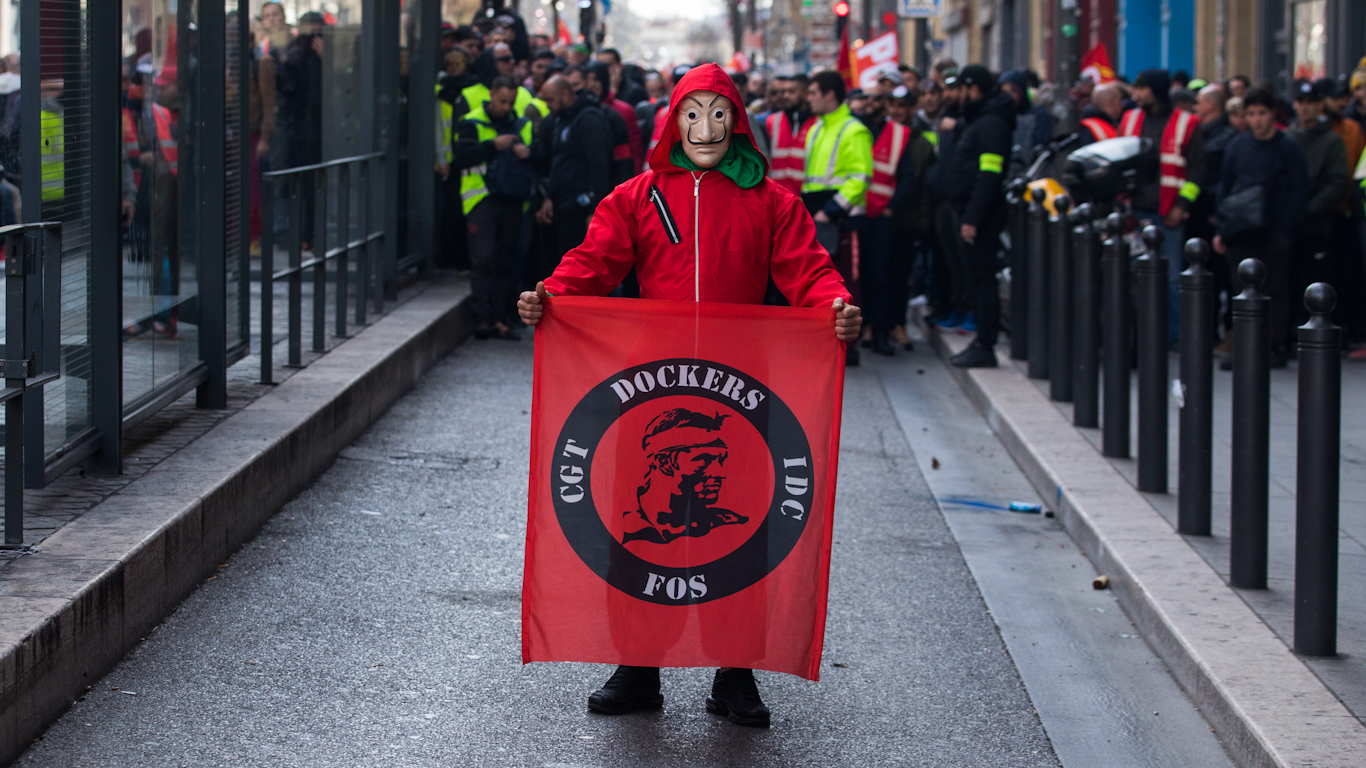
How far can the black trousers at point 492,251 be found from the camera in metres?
11.7

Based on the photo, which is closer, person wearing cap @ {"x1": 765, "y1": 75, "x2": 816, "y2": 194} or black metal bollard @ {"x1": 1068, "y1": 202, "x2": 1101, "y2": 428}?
black metal bollard @ {"x1": 1068, "y1": 202, "x2": 1101, "y2": 428}

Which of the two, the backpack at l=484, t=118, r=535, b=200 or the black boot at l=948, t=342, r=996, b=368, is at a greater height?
the backpack at l=484, t=118, r=535, b=200

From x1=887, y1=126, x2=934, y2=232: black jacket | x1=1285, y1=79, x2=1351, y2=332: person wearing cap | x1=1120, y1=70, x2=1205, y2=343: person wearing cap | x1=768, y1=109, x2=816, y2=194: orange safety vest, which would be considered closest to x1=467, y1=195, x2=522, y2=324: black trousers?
x1=768, y1=109, x2=816, y2=194: orange safety vest

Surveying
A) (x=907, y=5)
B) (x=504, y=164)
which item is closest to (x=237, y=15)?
(x=504, y=164)

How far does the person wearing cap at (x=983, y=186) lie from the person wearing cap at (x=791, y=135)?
1193 millimetres

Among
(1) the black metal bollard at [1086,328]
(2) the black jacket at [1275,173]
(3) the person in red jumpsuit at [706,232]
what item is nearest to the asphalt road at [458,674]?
(3) the person in red jumpsuit at [706,232]

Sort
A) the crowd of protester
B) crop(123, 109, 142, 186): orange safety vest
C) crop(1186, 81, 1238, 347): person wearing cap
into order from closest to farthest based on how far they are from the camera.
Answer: crop(123, 109, 142, 186): orange safety vest → the crowd of protester → crop(1186, 81, 1238, 347): person wearing cap

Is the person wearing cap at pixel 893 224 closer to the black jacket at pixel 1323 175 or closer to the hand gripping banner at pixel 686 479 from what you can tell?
the black jacket at pixel 1323 175

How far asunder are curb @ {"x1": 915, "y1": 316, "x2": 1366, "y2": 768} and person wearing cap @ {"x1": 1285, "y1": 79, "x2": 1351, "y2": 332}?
3.75 metres

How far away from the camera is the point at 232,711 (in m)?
4.40

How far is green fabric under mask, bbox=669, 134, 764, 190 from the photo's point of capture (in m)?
4.40

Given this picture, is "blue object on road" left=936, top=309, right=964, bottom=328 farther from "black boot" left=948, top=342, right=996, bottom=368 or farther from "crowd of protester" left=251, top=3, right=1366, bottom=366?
"black boot" left=948, top=342, right=996, bottom=368

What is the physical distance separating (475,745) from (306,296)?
6598 millimetres

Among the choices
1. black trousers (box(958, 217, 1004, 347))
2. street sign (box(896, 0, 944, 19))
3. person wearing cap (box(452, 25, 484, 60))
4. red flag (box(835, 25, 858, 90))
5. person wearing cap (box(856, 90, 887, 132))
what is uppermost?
street sign (box(896, 0, 944, 19))
